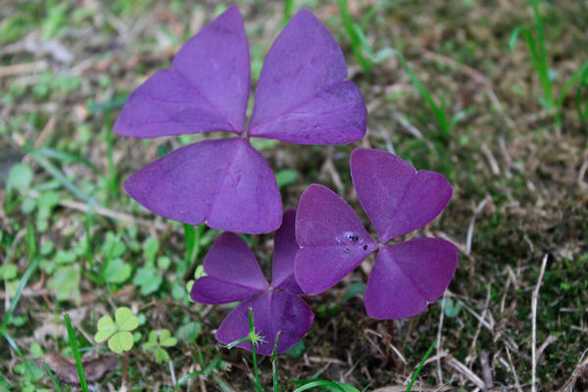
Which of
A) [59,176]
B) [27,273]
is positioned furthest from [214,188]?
[59,176]

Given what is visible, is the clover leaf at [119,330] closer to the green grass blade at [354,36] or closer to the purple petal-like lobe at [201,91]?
the purple petal-like lobe at [201,91]

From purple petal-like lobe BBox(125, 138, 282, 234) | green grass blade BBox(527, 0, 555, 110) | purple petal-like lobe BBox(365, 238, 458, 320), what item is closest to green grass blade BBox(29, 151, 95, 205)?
purple petal-like lobe BBox(125, 138, 282, 234)

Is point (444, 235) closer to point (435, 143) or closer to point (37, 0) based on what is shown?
point (435, 143)

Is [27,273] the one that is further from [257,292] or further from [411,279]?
[411,279]

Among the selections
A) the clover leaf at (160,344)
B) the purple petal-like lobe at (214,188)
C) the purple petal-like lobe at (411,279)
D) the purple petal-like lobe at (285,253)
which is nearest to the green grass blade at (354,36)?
the purple petal-like lobe at (214,188)


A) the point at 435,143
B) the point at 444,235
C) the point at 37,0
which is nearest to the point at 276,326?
the point at 444,235

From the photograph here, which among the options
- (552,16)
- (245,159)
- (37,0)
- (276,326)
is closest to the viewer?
(276,326)

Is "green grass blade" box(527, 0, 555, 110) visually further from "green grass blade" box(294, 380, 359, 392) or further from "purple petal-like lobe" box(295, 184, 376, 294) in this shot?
"green grass blade" box(294, 380, 359, 392)
